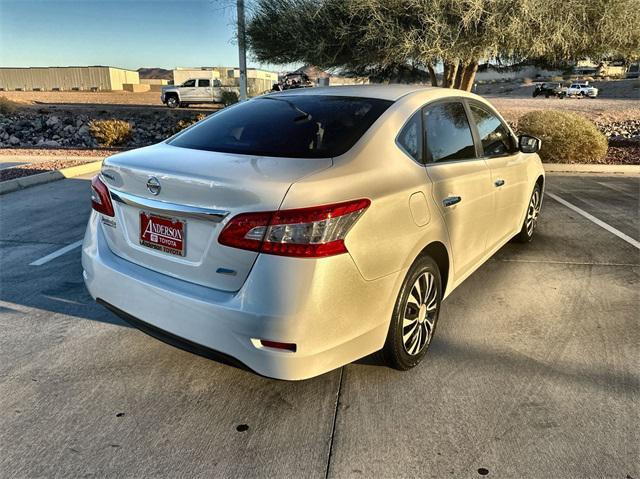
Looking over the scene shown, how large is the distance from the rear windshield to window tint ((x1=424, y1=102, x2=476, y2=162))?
37 centimetres

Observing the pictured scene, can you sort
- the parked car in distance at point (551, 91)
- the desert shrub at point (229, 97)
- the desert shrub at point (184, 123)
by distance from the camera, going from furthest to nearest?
the parked car in distance at point (551, 91), the desert shrub at point (229, 97), the desert shrub at point (184, 123)

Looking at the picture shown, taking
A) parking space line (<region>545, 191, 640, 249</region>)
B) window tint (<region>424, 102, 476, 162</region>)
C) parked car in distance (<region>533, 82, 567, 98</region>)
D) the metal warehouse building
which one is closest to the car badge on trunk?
window tint (<region>424, 102, 476, 162</region>)

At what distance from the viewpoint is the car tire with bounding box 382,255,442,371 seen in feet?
9.29

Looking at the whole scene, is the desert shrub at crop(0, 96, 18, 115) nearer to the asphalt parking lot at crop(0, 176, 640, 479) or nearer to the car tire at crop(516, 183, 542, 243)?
the asphalt parking lot at crop(0, 176, 640, 479)

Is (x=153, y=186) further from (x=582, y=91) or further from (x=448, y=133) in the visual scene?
(x=582, y=91)

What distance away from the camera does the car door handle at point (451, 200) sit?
315cm

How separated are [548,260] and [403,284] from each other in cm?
297

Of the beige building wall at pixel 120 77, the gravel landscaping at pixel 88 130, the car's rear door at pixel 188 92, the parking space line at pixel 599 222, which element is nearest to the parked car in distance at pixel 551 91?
the gravel landscaping at pixel 88 130

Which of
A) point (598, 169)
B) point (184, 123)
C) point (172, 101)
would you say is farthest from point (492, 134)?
point (172, 101)

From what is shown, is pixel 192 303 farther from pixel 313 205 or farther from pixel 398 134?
pixel 398 134

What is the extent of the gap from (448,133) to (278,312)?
1.97m

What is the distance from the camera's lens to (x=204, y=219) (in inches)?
95.0

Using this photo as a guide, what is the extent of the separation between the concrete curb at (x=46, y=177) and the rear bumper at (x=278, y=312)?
6350 millimetres

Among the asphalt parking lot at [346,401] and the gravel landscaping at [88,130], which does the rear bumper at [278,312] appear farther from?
the gravel landscaping at [88,130]
